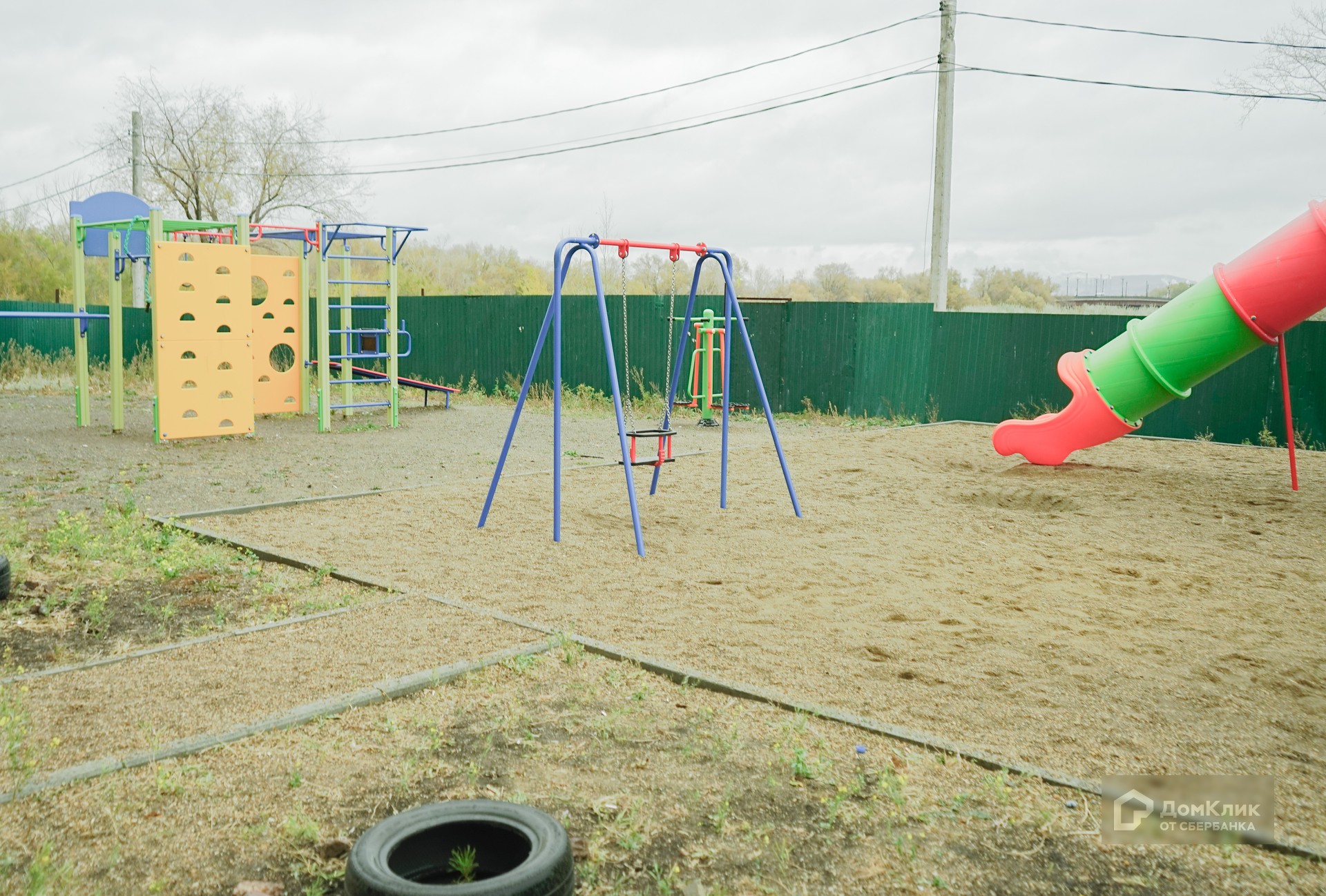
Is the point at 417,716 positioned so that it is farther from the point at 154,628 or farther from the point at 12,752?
the point at 154,628

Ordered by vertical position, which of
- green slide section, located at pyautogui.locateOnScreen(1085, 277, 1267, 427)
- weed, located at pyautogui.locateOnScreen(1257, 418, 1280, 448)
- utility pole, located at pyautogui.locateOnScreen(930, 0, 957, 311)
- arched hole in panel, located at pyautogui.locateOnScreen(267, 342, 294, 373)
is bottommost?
weed, located at pyautogui.locateOnScreen(1257, 418, 1280, 448)

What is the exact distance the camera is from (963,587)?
5.40 meters

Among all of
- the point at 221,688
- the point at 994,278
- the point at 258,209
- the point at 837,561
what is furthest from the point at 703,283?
the point at 221,688

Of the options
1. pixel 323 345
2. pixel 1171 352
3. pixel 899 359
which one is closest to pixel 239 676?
pixel 1171 352

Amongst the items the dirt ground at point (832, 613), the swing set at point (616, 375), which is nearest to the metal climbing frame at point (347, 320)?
the dirt ground at point (832, 613)

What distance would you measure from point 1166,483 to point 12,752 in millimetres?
8573

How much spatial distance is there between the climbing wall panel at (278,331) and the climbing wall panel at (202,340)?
6.24 feet

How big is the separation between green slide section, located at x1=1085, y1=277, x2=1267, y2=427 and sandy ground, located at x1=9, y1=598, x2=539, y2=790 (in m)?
6.72

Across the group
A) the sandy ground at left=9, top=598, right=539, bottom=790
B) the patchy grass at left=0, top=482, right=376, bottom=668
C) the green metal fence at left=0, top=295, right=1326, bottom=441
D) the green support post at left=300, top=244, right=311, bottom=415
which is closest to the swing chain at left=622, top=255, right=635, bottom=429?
the green metal fence at left=0, top=295, right=1326, bottom=441

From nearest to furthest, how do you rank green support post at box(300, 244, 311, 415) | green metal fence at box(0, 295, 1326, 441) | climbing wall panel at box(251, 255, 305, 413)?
1. green metal fence at box(0, 295, 1326, 441)
2. green support post at box(300, 244, 311, 415)
3. climbing wall panel at box(251, 255, 305, 413)

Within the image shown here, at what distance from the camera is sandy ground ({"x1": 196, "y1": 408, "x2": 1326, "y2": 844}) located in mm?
3574

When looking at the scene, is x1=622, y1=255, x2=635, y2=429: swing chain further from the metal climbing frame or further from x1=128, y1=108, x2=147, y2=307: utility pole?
x1=128, y1=108, x2=147, y2=307: utility pole

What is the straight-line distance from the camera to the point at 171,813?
2773 mm

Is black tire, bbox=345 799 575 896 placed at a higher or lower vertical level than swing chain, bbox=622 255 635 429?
lower
